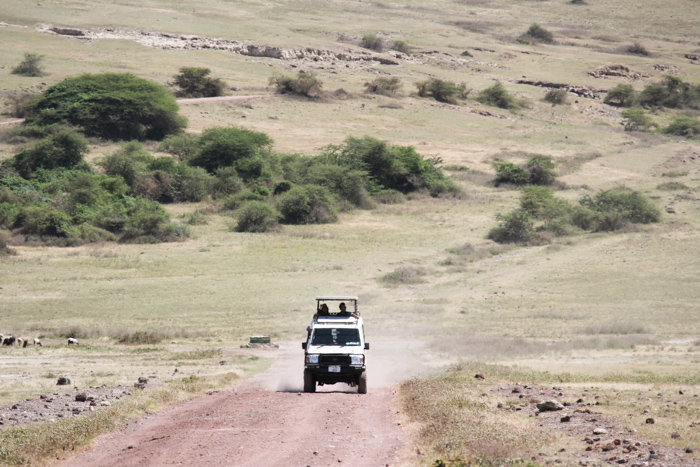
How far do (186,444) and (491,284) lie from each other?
978 inches

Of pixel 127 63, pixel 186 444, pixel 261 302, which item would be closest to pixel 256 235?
pixel 261 302

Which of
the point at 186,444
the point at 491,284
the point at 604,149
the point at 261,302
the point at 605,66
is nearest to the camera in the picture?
the point at 186,444

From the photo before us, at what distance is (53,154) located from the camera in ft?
180

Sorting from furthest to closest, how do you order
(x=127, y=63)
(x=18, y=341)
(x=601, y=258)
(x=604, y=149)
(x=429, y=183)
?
(x=127, y=63)
(x=604, y=149)
(x=429, y=183)
(x=601, y=258)
(x=18, y=341)

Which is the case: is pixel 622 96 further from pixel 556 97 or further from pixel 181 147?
pixel 181 147

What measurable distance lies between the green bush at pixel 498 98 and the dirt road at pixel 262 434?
90.6 m

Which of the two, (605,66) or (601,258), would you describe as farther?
(605,66)

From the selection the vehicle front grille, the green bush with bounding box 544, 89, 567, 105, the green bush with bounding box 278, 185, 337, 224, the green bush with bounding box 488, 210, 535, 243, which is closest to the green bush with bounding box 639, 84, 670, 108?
the green bush with bounding box 544, 89, 567, 105

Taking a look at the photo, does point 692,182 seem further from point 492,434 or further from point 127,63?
point 127,63

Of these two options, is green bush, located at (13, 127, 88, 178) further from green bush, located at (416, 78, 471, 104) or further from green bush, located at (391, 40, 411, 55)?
green bush, located at (391, 40, 411, 55)

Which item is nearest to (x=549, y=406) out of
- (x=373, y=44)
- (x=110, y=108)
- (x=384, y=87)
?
(x=110, y=108)

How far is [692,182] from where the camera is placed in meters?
62.6

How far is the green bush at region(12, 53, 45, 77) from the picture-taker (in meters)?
82.5

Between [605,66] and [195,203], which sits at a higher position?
[605,66]
